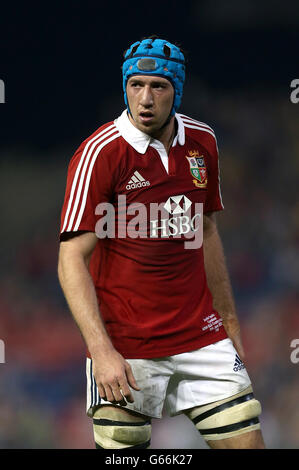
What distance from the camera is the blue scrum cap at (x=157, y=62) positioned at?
10.5 ft

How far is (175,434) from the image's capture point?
5.49m

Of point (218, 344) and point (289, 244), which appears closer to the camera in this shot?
point (218, 344)

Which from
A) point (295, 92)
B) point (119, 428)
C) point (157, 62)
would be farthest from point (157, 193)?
point (295, 92)

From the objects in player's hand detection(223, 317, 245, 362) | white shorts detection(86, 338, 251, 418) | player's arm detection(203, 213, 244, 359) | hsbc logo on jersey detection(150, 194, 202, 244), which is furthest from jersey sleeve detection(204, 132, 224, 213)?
white shorts detection(86, 338, 251, 418)

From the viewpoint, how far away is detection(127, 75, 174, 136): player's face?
10.4 feet

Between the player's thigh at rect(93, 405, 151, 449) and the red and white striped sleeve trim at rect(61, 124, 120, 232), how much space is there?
0.70 metres

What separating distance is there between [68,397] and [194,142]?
2.65 meters

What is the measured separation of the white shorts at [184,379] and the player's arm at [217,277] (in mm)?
276

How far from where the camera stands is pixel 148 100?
315cm

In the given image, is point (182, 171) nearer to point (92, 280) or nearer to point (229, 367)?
point (92, 280)

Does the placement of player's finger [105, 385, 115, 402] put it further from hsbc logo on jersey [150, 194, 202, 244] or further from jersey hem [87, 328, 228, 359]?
hsbc logo on jersey [150, 194, 202, 244]

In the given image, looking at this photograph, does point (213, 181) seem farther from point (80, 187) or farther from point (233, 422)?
point (233, 422)

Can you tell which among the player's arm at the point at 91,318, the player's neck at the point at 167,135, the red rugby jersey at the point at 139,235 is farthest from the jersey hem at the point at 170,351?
the player's neck at the point at 167,135
